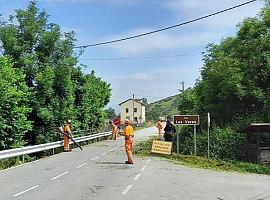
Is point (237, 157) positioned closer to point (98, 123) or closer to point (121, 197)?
point (121, 197)

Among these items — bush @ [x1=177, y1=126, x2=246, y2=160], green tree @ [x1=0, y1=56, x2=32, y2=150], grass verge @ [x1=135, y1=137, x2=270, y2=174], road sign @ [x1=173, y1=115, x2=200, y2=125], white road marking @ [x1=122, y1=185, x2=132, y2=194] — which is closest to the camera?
white road marking @ [x1=122, y1=185, x2=132, y2=194]

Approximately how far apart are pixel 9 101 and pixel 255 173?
12.0 meters

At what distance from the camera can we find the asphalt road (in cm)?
1229

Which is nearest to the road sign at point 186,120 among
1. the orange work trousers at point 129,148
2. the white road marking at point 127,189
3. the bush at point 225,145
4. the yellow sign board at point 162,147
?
the yellow sign board at point 162,147

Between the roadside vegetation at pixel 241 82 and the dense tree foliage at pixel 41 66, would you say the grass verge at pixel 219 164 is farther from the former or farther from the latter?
the dense tree foliage at pixel 41 66

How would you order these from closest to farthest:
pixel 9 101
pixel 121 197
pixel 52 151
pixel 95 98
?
pixel 121 197
pixel 9 101
pixel 52 151
pixel 95 98

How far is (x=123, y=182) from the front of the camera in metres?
14.6

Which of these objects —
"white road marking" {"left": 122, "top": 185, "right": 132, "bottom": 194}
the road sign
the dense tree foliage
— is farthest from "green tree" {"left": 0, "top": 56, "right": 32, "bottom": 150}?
"white road marking" {"left": 122, "top": 185, "right": 132, "bottom": 194}

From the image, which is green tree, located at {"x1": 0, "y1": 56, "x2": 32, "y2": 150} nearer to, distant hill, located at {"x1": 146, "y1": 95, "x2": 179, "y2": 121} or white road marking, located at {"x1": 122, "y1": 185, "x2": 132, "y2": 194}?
white road marking, located at {"x1": 122, "y1": 185, "x2": 132, "y2": 194}

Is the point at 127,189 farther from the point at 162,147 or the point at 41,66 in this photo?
the point at 41,66

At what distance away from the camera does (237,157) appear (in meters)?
23.9

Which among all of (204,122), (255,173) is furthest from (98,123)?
(255,173)

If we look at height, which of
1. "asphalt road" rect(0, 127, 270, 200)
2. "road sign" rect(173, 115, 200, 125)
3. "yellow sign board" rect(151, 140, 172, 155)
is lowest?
"asphalt road" rect(0, 127, 270, 200)

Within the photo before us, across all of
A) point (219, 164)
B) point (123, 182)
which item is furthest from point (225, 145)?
point (123, 182)
